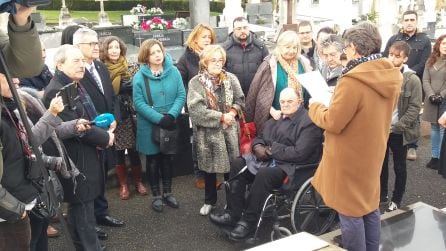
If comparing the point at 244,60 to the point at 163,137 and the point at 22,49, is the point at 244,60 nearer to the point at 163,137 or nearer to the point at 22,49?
the point at 163,137

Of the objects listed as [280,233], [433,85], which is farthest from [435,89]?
[280,233]

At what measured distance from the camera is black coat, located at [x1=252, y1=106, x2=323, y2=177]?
3590mm

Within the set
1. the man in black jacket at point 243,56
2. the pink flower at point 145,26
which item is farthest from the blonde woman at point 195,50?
the pink flower at point 145,26

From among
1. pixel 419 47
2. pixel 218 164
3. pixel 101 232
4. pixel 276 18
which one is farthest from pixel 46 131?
pixel 276 18

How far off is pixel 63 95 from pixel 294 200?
1.80m

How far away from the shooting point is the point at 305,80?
314cm

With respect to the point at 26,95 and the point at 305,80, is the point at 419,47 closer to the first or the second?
the point at 305,80

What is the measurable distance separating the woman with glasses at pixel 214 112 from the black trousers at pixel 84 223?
121 centimetres

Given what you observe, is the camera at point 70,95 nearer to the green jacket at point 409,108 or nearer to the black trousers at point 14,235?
the black trousers at point 14,235

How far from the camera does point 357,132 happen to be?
2.67 metres

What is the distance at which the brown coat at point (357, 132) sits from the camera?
8.50 feet

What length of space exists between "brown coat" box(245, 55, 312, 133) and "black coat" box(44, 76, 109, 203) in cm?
151

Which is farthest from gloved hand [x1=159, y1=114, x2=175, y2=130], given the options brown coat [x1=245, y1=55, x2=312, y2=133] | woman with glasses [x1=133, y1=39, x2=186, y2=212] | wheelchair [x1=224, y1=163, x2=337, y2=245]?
wheelchair [x1=224, y1=163, x2=337, y2=245]

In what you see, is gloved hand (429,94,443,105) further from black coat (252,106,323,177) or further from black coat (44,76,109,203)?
black coat (44,76,109,203)
